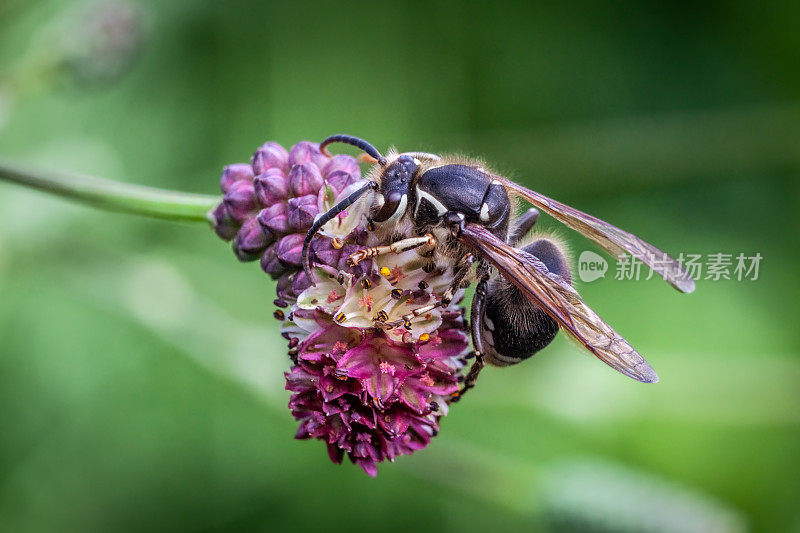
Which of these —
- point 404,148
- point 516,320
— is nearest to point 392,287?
point 516,320

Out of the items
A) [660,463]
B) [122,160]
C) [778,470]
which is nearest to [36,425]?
[122,160]

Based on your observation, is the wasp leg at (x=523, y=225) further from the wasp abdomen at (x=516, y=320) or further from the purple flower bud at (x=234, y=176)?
the purple flower bud at (x=234, y=176)

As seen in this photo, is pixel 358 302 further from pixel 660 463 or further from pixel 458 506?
pixel 660 463

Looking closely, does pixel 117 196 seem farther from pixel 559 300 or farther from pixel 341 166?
pixel 559 300

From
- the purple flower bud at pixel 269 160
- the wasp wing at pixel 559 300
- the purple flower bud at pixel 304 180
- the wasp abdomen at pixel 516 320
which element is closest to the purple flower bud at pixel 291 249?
the purple flower bud at pixel 304 180

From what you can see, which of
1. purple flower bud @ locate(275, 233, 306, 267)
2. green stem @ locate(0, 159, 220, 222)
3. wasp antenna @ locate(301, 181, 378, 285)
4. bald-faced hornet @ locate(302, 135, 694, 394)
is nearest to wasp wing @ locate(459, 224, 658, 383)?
bald-faced hornet @ locate(302, 135, 694, 394)
